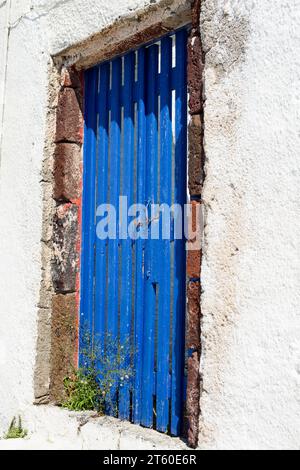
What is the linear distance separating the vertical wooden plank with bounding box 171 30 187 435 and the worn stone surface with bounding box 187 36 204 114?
11.5 inches

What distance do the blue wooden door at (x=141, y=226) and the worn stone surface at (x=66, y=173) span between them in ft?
0.24

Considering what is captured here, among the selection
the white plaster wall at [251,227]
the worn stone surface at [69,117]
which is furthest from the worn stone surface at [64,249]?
the white plaster wall at [251,227]

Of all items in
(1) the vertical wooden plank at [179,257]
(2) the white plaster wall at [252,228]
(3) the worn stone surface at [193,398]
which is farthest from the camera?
(1) the vertical wooden plank at [179,257]

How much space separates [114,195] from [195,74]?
1058mm

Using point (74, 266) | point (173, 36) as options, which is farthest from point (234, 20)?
point (74, 266)

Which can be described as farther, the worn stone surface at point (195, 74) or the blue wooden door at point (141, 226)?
the blue wooden door at point (141, 226)

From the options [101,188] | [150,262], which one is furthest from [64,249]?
[150,262]

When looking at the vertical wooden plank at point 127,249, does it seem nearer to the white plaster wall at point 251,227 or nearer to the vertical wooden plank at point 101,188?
the vertical wooden plank at point 101,188

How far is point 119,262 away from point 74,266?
1.43 feet

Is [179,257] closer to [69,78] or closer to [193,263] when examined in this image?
[193,263]

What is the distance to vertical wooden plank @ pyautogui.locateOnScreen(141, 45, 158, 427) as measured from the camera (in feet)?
11.8

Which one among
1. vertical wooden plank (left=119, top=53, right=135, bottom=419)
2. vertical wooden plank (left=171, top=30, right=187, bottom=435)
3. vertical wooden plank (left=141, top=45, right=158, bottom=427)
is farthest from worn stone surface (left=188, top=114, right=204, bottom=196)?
vertical wooden plank (left=119, top=53, right=135, bottom=419)

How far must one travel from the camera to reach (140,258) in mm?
3750

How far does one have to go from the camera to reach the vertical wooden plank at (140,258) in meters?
3.69
